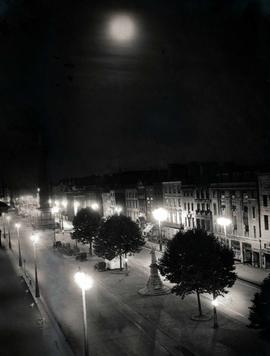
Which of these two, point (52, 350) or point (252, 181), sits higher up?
A: point (252, 181)

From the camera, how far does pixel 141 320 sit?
3052 centimetres

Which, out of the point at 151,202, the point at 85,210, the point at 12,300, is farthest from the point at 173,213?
the point at 12,300

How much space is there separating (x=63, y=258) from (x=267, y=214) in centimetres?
2928

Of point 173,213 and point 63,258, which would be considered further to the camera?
point 173,213

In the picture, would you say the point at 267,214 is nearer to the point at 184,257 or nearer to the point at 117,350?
the point at 184,257

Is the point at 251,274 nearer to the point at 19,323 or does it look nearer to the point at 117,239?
the point at 117,239

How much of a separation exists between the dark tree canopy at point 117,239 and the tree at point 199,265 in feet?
56.1

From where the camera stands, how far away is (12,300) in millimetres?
35750

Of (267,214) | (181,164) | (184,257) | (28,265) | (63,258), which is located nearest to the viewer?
(184,257)

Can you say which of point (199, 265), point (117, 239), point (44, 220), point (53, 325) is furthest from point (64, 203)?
point (199, 265)

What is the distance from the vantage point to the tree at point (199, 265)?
29.5 m

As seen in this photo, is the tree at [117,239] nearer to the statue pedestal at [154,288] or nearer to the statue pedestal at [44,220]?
the statue pedestal at [154,288]

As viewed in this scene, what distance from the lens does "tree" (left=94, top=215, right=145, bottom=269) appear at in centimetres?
4856

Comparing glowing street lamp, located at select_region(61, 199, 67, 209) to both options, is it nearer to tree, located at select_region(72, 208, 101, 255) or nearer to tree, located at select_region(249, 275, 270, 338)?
tree, located at select_region(72, 208, 101, 255)
